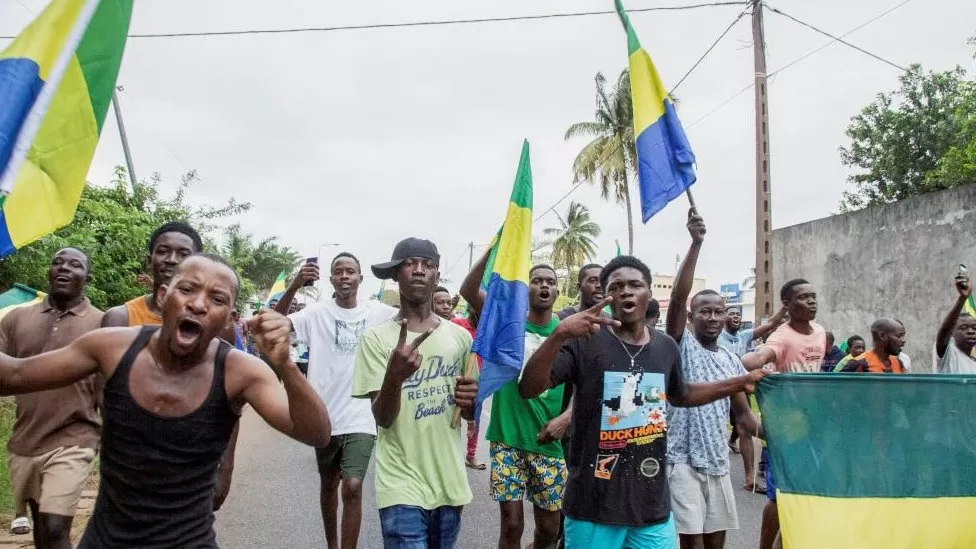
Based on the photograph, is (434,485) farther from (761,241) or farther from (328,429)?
(761,241)

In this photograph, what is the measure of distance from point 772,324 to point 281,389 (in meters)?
6.41

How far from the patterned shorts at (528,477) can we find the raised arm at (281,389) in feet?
7.22

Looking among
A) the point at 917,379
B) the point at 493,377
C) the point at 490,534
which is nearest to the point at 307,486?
the point at 490,534

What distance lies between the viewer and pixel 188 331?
257 centimetres

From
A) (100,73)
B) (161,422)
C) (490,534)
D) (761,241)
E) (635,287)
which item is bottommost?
(490,534)

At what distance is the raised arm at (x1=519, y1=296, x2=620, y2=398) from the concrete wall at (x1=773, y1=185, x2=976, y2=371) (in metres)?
11.7

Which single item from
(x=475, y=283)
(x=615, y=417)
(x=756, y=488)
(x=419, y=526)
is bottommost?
(x=756, y=488)

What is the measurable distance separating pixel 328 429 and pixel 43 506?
248cm

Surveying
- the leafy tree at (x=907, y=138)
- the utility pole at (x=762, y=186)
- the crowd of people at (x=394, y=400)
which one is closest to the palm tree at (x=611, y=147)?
the leafy tree at (x=907, y=138)

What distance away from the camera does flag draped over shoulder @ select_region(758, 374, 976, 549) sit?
3.61 meters

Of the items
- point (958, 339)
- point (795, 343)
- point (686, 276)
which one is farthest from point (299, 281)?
point (958, 339)

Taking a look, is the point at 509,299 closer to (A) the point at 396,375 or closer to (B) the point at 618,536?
(A) the point at 396,375

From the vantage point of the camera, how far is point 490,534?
6.10 m

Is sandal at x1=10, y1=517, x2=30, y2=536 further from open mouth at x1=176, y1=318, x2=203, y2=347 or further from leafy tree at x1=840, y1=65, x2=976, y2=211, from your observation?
leafy tree at x1=840, y1=65, x2=976, y2=211
